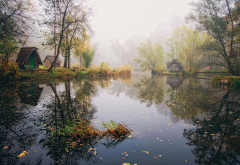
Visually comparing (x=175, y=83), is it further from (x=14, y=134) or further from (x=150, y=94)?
(x=14, y=134)

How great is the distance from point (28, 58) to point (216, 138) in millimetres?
28196

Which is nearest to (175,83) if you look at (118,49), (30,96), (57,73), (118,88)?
(118,88)

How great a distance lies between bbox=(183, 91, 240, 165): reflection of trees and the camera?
2.97m

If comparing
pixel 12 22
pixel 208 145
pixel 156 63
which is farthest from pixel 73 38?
pixel 208 145

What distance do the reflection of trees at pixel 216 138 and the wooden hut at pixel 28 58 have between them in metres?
24.5

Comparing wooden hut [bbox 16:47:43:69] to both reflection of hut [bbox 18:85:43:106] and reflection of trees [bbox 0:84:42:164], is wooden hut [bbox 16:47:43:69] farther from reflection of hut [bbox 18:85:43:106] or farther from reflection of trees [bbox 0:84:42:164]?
reflection of trees [bbox 0:84:42:164]

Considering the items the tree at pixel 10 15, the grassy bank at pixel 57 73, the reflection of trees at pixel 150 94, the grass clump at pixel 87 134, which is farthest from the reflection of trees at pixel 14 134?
the tree at pixel 10 15

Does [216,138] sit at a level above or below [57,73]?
below

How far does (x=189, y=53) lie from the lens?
30.6 m

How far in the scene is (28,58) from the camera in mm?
23875

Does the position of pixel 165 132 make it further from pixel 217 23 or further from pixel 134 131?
pixel 217 23

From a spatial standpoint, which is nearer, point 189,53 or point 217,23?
point 217,23

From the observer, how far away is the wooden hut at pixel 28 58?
21.3 m

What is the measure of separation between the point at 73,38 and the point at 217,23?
949 inches
